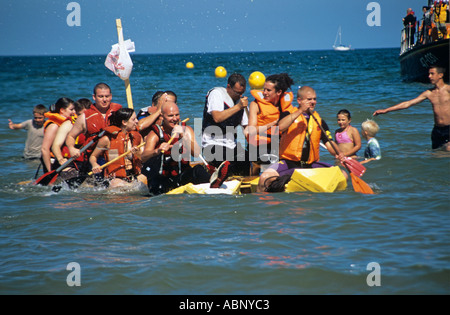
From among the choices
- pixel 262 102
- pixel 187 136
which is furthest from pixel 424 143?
pixel 187 136

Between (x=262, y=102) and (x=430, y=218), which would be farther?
(x=262, y=102)

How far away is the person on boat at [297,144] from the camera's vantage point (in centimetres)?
665

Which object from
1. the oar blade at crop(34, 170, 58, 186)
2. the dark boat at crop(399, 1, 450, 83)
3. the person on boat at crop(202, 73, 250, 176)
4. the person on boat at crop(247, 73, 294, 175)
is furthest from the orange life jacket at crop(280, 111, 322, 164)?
the dark boat at crop(399, 1, 450, 83)

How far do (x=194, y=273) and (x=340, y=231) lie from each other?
5.94 feet

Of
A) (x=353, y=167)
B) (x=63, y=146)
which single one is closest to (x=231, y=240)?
(x=353, y=167)

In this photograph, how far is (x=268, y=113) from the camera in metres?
6.87

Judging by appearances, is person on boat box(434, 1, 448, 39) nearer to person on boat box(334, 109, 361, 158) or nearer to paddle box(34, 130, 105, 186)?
person on boat box(334, 109, 361, 158)

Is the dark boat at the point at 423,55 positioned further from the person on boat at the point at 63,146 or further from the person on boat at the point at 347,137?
the person on boat at the point at 63,146

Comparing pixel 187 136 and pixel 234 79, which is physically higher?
pixel 234 79

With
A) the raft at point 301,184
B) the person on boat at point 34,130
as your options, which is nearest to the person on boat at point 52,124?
the person on boat at point 34,130

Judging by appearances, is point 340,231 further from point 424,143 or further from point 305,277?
point 424,143

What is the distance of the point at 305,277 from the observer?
4359 millimetres
